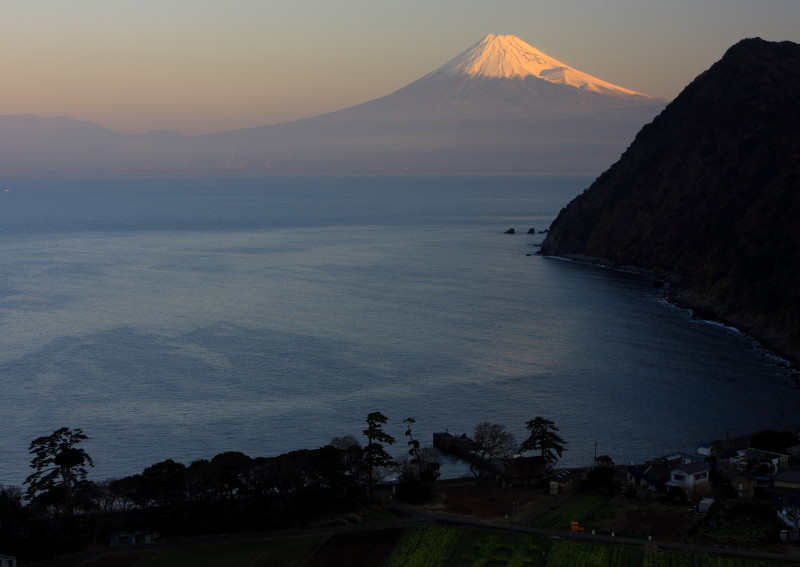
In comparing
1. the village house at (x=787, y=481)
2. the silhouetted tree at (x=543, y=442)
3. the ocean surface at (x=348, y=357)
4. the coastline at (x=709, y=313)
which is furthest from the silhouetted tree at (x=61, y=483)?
the coastline at (x=709, y=313)

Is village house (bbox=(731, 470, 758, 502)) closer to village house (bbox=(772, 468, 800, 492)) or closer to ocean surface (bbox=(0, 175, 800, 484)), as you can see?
village house (bbox=(772, 468, 800, 492))

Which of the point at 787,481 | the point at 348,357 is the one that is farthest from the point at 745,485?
the point at 348,357

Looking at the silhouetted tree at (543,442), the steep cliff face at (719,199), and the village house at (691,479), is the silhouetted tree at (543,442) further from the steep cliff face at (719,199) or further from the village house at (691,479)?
the steep cliff face at (719,199)

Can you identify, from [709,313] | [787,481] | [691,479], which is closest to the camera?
[787,481]

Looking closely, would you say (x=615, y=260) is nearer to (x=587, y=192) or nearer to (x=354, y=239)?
(x=587, y=192)

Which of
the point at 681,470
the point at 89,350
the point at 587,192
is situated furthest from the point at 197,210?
the point at 681,470

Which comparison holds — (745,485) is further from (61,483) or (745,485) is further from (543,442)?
(61,483)
